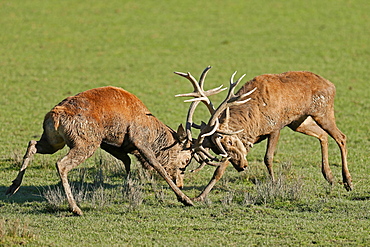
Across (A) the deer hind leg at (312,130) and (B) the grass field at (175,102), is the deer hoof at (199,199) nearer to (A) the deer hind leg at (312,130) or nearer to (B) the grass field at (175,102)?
(B) the grass field at (175,102)

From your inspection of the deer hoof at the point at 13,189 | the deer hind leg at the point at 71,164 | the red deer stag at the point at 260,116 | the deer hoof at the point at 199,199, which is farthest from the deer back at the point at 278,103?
the deer hoof at the point at 13,189

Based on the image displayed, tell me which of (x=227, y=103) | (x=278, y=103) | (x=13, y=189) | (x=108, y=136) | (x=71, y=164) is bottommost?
(x=13, y=189)

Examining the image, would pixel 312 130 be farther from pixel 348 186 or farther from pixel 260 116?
pixel 260 116

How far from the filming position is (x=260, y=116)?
986 cm

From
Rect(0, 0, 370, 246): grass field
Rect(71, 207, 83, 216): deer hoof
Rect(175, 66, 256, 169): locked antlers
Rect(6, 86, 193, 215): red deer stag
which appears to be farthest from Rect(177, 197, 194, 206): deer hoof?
Rect(71, 207, 83, 216): deer hoof

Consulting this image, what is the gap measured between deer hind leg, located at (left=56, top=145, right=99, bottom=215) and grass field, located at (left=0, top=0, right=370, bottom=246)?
0.57 ft

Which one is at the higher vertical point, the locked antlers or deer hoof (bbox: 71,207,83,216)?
the locked antlers

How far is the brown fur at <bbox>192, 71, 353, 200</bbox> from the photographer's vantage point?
9430mm

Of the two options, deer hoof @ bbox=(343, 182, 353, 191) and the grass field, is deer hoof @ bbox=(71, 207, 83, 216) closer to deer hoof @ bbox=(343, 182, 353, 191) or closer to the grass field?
the grass field

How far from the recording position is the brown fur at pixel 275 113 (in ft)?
30.9

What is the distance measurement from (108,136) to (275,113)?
→ 2.77 meters

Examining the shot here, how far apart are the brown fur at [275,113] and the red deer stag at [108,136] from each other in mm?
612

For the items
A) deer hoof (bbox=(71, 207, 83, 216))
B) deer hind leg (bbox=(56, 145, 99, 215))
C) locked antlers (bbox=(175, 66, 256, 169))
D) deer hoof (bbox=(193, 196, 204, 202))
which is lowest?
deer hoof (bbox=(193, 196, 204, 202))

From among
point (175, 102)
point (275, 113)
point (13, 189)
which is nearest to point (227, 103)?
point (275, 113)
